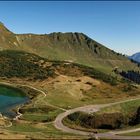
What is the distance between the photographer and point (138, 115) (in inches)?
5374

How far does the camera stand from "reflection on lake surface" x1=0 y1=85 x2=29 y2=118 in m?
143

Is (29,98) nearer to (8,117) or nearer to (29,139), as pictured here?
(8,117)

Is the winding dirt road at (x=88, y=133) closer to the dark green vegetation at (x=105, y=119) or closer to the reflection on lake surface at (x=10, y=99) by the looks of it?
the dark green vegetation at (x=105, y=119)

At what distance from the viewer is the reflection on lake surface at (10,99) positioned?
470 feet

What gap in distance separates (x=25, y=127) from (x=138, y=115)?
53.1 meters

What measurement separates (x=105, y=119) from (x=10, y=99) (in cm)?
6213

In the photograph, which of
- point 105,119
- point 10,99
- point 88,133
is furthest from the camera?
point 10,99

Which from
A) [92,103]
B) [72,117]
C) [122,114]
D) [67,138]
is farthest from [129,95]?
[67,138]

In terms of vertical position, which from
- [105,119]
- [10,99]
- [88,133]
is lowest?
[88,133]

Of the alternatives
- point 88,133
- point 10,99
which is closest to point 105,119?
point 88,133

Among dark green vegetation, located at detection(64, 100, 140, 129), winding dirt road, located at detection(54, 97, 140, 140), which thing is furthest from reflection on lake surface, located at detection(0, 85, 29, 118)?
dark green vegetation, located at detection(64, 100, 140, 129)

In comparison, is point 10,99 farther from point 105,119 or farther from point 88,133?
point 88,133

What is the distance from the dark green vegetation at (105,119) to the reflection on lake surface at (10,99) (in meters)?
28.7

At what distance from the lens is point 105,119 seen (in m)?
133
